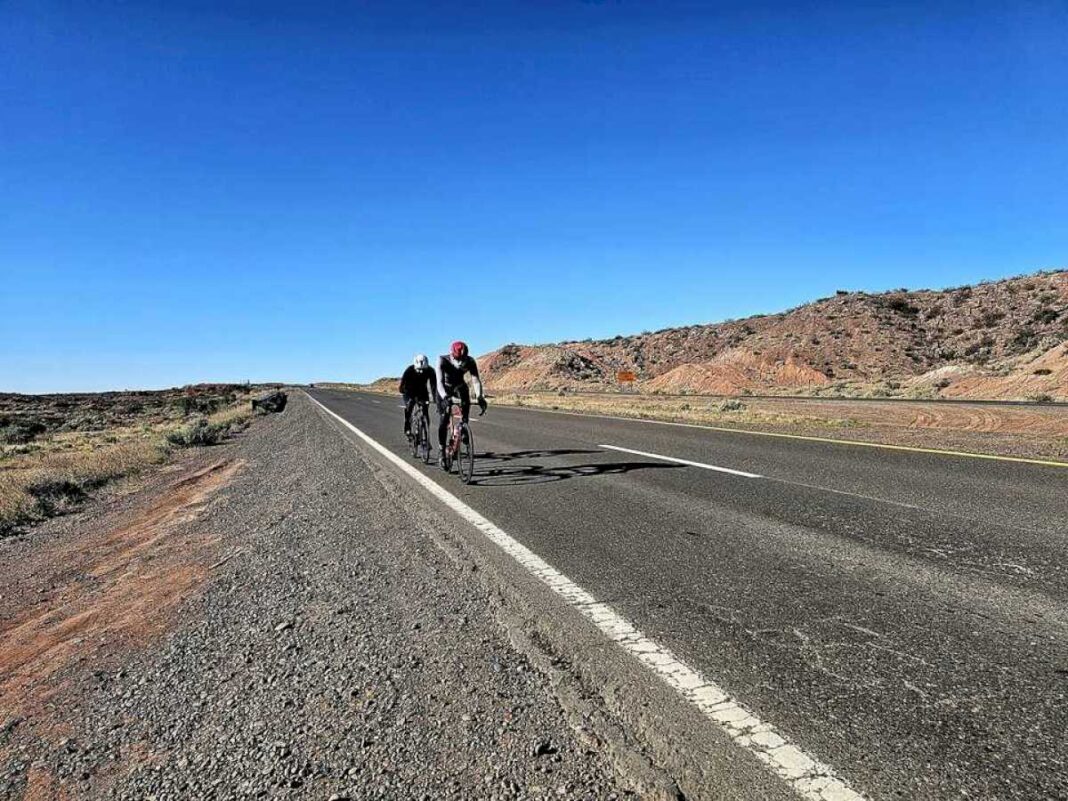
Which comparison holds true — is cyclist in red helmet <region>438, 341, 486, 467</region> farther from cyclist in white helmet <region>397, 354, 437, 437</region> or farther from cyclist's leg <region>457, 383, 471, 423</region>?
cyclist in white helmet <region>397, 354, 437, 437</region>

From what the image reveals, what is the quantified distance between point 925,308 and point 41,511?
65231 millimetres

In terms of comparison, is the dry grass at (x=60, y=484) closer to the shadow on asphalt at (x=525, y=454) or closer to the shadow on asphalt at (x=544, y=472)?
the shadow on asphalt at (x=544, y=472)

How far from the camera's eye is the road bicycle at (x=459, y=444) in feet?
30.8

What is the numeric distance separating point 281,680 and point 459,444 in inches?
258

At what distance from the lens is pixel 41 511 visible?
10.1 m

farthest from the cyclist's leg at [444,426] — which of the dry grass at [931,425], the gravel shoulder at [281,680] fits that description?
the dry grass at [931,425]

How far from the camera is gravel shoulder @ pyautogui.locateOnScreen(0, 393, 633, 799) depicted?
94.7 inches

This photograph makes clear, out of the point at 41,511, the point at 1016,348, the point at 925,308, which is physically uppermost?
the point at 925,308

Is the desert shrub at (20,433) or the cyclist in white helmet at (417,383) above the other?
the cyclist in white helmet at (417,383)

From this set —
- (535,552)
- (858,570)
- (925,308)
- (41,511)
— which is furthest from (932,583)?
(925,308)

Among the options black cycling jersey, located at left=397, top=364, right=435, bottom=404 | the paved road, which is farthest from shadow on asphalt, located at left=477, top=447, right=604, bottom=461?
the paved road

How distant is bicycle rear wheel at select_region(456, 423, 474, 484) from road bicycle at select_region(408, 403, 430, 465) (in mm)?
2201

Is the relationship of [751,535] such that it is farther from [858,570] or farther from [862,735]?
[862,735]

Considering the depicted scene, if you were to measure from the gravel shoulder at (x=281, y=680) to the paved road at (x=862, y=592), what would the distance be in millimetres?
898
